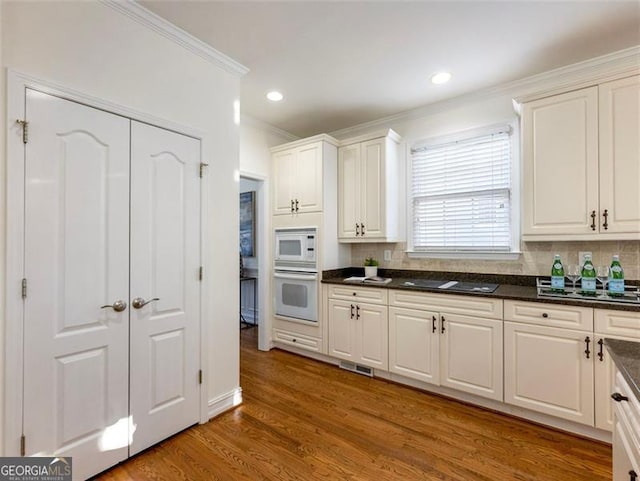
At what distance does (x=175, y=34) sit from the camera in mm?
2146

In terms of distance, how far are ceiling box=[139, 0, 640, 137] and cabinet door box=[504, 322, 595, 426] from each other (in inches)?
82.6

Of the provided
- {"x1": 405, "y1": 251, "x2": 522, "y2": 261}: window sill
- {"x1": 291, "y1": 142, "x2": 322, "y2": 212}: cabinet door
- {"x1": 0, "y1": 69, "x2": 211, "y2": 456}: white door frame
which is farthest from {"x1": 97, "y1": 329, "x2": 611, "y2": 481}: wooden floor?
{"x1": 291, "y1": 142, "x2": 322, "y2": 212}: cabinet door

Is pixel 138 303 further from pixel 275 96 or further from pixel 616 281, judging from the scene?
pixel 616 281

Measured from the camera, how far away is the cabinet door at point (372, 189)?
3.42 m

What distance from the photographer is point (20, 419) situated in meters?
1.52

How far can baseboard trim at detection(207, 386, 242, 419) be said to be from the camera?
7.81 feet

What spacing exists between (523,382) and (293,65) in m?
3.09

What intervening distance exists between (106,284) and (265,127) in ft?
8.86

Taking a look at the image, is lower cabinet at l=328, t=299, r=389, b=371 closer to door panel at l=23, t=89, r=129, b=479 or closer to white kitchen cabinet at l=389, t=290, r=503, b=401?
white kitchen cabinet at l=389, t=290, r=503, b=401

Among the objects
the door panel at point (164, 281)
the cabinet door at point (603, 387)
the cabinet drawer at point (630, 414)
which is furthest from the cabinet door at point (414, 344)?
the door panel at point (164, 281)

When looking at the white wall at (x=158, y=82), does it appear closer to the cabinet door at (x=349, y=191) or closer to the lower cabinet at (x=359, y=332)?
the lower cabinet at (x=359, y=332)

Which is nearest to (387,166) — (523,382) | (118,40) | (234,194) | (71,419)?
(234,194)

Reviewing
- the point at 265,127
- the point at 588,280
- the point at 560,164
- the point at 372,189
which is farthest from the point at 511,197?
the point at 265,127

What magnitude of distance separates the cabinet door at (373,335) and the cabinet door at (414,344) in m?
0.06
